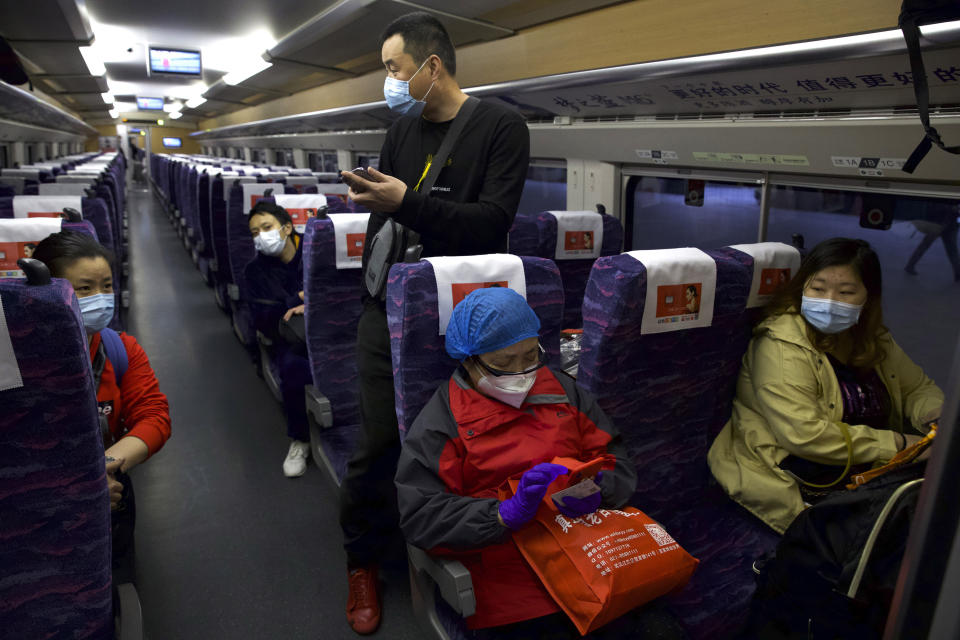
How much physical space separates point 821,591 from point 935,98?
75.8 inches

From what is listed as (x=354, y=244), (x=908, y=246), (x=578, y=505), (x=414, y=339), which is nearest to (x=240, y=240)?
(x=354, y=244)

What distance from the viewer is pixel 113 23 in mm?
7637

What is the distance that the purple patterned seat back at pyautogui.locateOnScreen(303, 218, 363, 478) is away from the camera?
276 centimetres

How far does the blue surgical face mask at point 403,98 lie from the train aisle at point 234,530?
69.4 inches

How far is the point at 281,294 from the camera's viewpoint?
157 inches

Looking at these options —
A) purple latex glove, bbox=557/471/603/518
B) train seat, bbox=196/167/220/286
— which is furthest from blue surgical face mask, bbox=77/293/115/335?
train seat, bbox=196/167/220/286

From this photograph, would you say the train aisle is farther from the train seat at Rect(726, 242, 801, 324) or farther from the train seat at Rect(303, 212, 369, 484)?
the train seat at Rect(726, 242, 801, 324)

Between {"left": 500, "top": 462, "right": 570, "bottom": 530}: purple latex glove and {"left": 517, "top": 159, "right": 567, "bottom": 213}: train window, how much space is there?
3925mm

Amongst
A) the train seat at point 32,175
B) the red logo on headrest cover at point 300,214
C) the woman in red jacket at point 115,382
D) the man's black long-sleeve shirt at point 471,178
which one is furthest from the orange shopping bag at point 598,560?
the train seat at point 32,175

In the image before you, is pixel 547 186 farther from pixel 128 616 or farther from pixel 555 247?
pixel 128 616

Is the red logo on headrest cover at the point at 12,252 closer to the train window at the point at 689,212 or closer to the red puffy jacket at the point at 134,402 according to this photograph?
the red puffy jacket at the point at 134,402

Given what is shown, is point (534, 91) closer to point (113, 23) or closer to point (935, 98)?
point (935, 98)

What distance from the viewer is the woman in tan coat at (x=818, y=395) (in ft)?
6.40

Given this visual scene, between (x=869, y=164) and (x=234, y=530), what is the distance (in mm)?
3237
